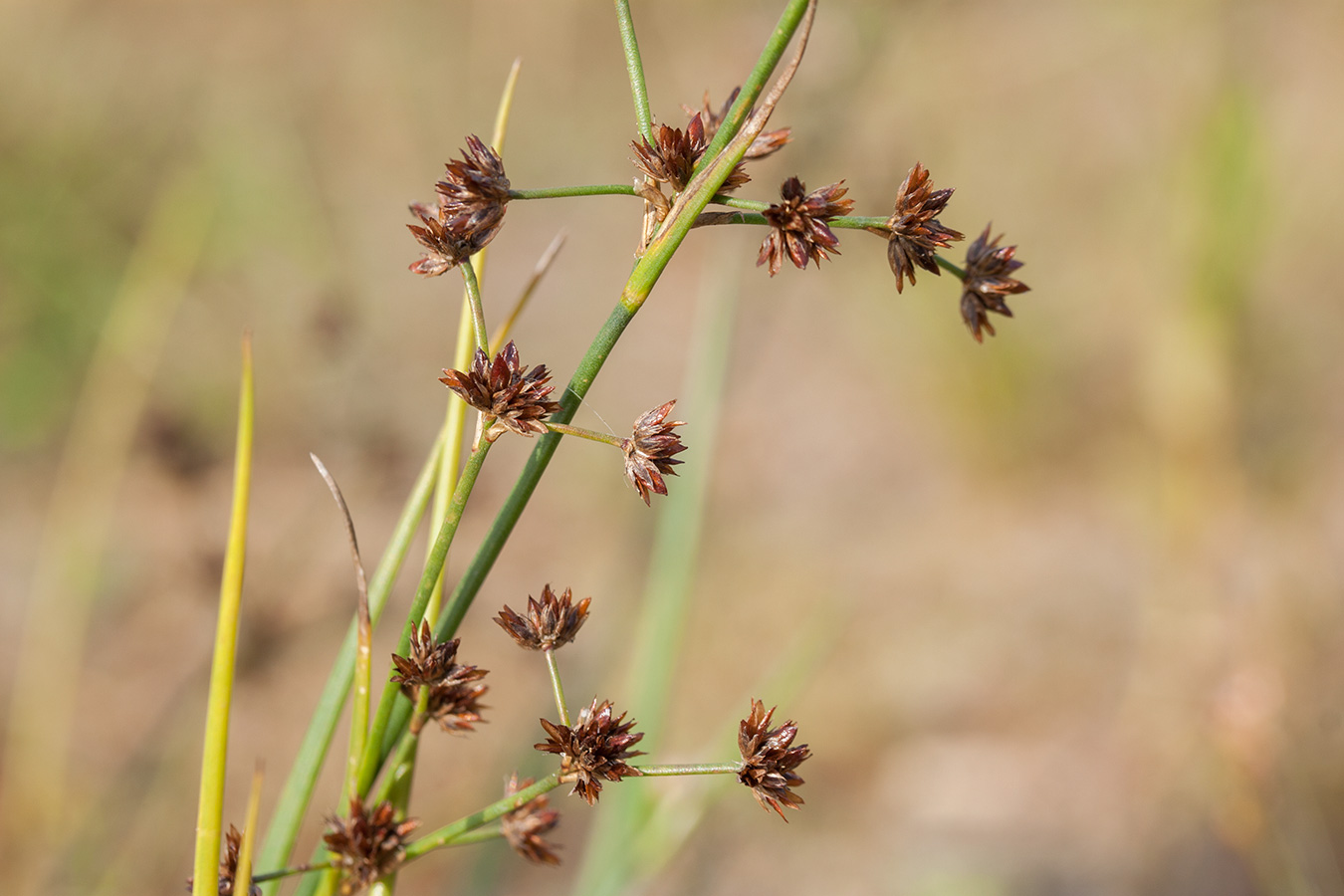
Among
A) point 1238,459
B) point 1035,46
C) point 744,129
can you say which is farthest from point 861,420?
point 744,129

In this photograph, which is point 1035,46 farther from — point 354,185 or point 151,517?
point 151,517

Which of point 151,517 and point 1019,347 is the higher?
point 1019,347

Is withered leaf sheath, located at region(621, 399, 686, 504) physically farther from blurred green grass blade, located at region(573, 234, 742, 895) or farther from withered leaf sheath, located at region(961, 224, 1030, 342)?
blurred green grass blade, located at region(573, 234, 742, 895)

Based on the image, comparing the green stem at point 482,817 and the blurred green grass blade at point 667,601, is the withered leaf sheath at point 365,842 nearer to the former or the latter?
the green stem at point 482,817

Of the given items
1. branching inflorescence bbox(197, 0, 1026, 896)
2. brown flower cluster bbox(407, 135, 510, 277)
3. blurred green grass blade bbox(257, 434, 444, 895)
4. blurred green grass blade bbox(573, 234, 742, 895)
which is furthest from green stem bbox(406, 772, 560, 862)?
blurred green grass blade bbox(573, 234, 742, 895)

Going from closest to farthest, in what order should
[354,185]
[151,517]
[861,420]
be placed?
[151,517], [861,420], [354,185]

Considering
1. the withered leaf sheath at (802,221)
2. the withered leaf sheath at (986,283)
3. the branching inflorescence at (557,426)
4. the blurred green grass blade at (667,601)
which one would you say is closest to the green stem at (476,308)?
the branching inflorescence at (557,426)

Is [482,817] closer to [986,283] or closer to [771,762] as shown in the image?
[771,762]
